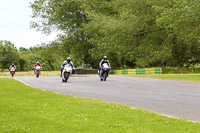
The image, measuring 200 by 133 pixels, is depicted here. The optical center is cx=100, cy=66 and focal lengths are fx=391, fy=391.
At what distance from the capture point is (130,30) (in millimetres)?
47000

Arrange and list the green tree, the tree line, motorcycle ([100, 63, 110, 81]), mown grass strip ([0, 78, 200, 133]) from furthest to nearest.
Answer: the green tree < the tree line < motorcycle ([100, 63, 110, 81]) < mown grass strip ([0, 78, 200, 133])

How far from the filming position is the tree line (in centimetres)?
3535

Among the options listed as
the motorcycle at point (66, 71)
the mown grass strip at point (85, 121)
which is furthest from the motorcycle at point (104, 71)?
the mown grass strip at point (85, 121)

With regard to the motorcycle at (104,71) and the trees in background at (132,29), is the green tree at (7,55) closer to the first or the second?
the trees in background at (132,29)

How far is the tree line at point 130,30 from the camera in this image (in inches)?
1392

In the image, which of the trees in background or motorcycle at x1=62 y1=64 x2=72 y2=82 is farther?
the trees in background

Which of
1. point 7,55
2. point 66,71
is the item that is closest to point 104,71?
point 66,71

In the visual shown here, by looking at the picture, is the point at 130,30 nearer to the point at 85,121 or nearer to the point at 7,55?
the point at 85,121

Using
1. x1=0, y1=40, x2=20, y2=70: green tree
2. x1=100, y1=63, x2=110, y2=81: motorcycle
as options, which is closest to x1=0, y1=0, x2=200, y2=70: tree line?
x1=100, y1=63, x2=110, y2=81: motorcycle

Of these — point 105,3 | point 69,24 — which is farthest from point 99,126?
point 69,24

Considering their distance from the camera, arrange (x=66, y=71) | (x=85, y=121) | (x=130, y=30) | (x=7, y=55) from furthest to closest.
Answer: (x=7, y=55) < (x=130, y=30) < (x=66, y=71) < (x=85, y=121)

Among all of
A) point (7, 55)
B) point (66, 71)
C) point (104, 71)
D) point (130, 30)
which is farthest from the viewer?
point (7, 55)

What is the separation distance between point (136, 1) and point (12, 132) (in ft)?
142

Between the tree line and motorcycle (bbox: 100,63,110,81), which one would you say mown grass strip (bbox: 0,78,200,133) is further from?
the tree line
